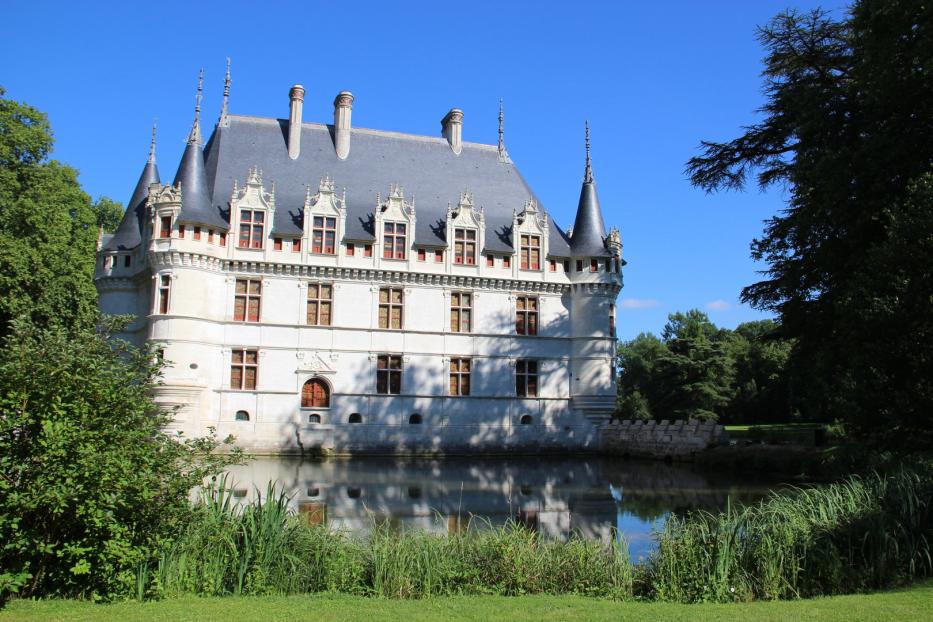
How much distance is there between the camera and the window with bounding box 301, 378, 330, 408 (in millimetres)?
25953

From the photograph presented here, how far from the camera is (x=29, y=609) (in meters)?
5.43

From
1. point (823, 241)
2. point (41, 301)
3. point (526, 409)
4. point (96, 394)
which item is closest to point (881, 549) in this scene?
point (96, 394)

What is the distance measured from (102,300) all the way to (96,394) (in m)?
24.0

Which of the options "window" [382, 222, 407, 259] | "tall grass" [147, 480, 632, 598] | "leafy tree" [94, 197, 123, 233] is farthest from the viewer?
"leafy tree" [94, 197, 123, 233]

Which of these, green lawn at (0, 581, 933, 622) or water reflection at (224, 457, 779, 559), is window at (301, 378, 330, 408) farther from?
green lawn at (0, 581, 933, 622)

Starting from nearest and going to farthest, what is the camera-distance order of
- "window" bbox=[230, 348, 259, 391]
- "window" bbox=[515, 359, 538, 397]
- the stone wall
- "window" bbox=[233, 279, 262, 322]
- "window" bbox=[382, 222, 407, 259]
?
the stone wall < "window" bbox=[230, 348, 259, 391] < "window" bbox=[233, 279, 262, 322] < "window" bbox=[382, 222, 407, 259] < "window" bbox=[515, 359, 538, 397]

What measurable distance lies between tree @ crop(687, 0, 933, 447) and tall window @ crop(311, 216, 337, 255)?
13979mm

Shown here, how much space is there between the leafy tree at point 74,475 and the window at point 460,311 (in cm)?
2172

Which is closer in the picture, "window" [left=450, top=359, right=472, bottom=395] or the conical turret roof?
"window" [left=450, top=359, right=472, bottom=395]

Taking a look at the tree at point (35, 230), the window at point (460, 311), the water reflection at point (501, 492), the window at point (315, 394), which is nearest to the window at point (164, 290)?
the tree at point (35, 230)

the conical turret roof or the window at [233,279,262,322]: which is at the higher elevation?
the conical turret roof

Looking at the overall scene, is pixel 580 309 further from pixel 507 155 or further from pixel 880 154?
pixel 880 154

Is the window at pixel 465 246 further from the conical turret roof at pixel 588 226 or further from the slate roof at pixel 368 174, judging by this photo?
the conical turret roof at pixel 588 226

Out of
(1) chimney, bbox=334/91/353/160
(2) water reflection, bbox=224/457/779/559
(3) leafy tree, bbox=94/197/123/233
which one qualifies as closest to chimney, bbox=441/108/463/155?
(1) chimney, bbox=334/91/353/160
